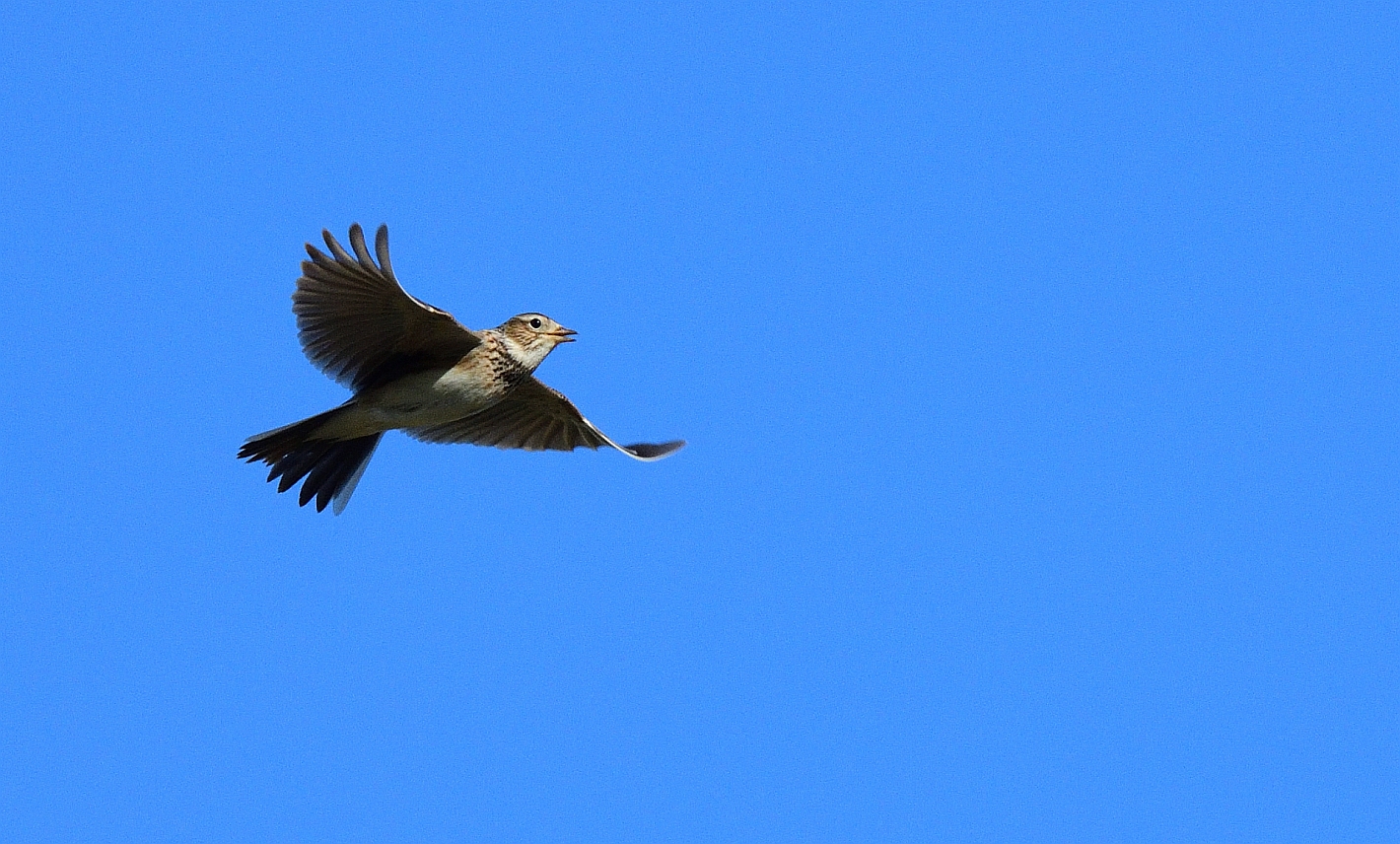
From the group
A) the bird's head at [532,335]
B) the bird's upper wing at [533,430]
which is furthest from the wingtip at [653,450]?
the bird's head at [532,335]

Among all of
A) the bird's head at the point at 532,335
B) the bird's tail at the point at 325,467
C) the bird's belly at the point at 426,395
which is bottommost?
the bird's tail at the point at 325,467

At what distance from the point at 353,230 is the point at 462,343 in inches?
62.1

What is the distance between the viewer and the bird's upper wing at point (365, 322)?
11.5 m

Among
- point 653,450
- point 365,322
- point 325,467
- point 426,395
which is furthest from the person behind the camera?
point 653,450

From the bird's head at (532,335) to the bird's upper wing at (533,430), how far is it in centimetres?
72

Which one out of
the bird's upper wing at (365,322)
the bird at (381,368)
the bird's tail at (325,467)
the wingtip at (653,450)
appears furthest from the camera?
→ the wingtip at (653,450)

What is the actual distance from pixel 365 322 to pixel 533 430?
2.52 metres

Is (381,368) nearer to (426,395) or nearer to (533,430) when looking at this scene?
(426,395)

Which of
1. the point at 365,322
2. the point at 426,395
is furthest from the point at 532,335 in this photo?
the point at 365,322

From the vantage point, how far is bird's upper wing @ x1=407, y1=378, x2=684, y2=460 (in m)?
13.9

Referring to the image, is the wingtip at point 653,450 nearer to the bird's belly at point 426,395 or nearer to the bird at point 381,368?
the bird at point 381,368

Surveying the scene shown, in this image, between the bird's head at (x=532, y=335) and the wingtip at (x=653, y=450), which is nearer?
the bird's head at (x=532, y=335)

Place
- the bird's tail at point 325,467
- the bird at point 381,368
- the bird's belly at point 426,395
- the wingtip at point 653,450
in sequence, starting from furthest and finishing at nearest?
1. the wingtip at point 653,450
2. the bird's tail at point 325,467
3. the bird's belly at point 426,395
4. the bird at point 381,368

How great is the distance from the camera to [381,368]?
500 inches
